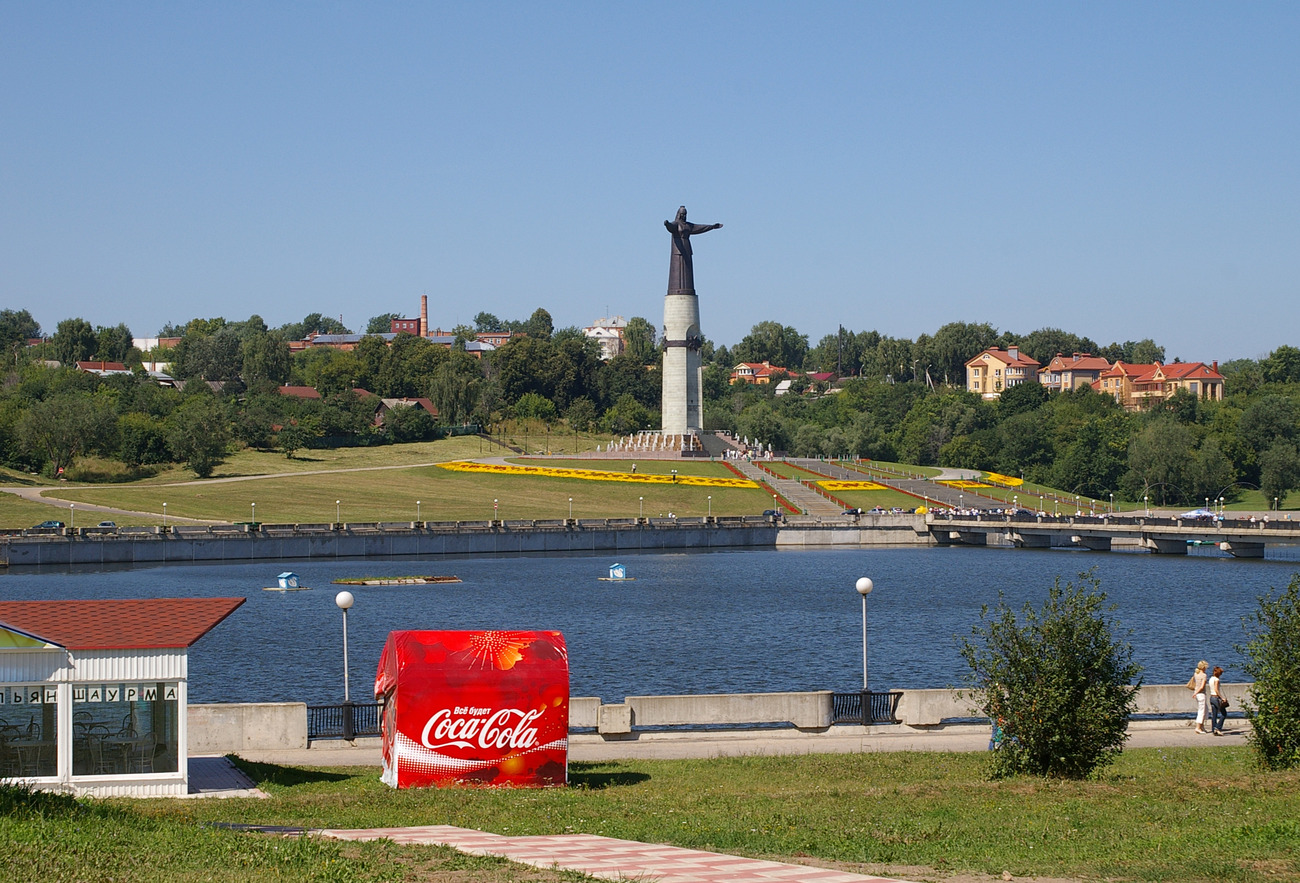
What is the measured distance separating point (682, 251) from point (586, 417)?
123 ft

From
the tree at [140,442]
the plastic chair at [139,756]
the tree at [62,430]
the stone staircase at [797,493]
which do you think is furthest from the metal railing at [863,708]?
the tree at [140,442]

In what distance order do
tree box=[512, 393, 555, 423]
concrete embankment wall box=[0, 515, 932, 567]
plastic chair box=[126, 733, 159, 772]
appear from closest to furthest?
plastic chair box=[126, 733, 159, 772] < concrete embankment wall box=[0, 515, 932, 567] < tree box=[512, 393, 555, 423]

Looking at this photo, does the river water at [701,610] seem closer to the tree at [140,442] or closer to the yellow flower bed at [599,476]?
the yellow flower bed at [599,476]

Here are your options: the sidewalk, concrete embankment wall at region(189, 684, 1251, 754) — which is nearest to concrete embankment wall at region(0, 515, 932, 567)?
concrete embankment wall at region(189, 684, 1251, 754)

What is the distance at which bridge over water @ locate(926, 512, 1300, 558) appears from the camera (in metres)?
96.2

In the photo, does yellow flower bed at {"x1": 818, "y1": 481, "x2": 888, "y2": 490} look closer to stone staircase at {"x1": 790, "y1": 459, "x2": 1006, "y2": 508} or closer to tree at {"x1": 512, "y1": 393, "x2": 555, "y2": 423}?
stone staircase at {"x1": 790, "y1": 459, "x2": 1006, "y2": 508}

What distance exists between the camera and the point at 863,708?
30.5 m

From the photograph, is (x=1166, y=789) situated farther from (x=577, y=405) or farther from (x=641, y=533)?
(x=577, y=405)

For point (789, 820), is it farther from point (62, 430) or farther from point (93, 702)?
point (62, 430)

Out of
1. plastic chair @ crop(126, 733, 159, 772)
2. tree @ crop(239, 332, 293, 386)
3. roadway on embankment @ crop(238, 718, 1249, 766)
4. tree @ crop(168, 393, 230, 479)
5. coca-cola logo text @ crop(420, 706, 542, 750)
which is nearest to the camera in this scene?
plastic chair @ crop(126, 733, 159, 772)

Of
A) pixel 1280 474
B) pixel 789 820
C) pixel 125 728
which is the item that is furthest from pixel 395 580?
pixel 1280 474

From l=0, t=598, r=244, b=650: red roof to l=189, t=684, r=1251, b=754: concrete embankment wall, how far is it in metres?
5.08

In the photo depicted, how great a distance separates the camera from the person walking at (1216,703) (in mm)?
28938

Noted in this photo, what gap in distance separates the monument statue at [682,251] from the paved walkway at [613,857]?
13000 centimetres
